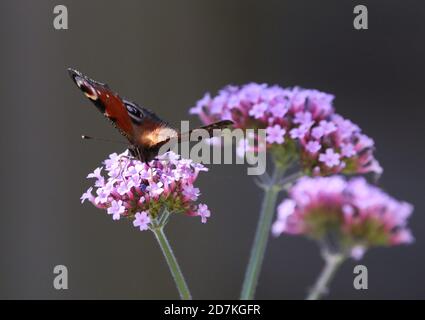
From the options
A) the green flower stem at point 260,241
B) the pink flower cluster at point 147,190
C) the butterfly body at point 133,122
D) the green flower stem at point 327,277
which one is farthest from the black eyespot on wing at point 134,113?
the green flower stem at point 327,277

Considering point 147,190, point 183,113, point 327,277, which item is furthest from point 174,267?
point 183,113

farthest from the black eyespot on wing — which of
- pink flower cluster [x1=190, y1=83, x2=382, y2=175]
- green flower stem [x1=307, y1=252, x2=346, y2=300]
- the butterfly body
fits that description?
green flower stem [x1=307, y1=252, x2=346, y2=300]

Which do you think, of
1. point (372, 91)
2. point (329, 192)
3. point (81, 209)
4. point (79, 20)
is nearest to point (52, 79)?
point (79, 20)

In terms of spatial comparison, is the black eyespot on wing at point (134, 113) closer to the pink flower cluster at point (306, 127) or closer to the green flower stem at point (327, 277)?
the pink flower cluster at point (306, 127)

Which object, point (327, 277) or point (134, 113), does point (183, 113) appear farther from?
point (327, 277)

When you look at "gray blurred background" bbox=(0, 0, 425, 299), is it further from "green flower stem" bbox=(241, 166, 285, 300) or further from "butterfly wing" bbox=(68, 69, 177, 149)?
"green flower stem" bbox=(241, 166, 285, 300)

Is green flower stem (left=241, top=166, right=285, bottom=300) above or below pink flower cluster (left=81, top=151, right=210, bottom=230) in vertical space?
below
